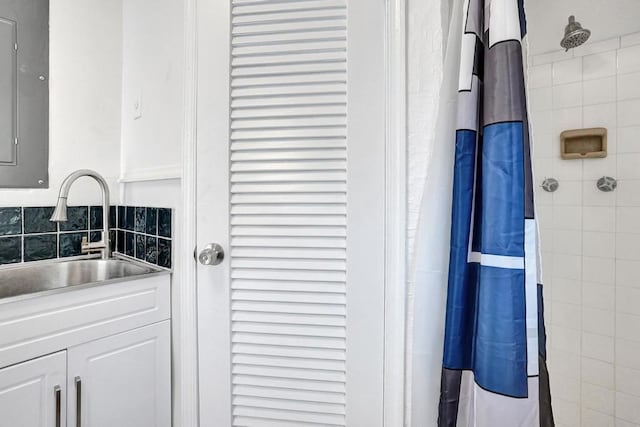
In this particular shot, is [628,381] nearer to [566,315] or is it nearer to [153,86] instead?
[566,315]

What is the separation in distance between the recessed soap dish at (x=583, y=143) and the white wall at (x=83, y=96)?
2.18m

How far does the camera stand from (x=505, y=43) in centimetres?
65

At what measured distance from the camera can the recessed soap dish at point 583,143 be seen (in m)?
1.51

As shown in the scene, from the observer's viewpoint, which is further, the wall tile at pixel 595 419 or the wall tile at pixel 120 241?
the wall tile at pixel 120 241

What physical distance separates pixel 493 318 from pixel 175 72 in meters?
1.38

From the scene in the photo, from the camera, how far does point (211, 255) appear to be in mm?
1001

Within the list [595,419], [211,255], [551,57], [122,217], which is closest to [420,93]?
[211,255]

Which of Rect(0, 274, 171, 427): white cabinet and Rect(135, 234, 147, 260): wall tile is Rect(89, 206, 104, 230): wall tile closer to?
Rect(135, 234, 147, 260): wall tile

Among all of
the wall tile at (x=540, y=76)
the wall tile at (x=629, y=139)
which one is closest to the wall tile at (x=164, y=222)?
the wall tile at (x=540, y=76)

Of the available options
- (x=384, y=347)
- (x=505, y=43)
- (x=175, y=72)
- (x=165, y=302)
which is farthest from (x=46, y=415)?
(x=505, y=43)

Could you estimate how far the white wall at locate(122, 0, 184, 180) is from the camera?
4.42ft

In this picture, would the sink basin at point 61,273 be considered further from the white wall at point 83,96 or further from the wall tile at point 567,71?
the wall tile at point 567,71

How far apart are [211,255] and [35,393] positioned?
662 millimetres

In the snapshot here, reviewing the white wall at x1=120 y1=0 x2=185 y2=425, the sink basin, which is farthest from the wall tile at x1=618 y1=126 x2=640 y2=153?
the sink basin
